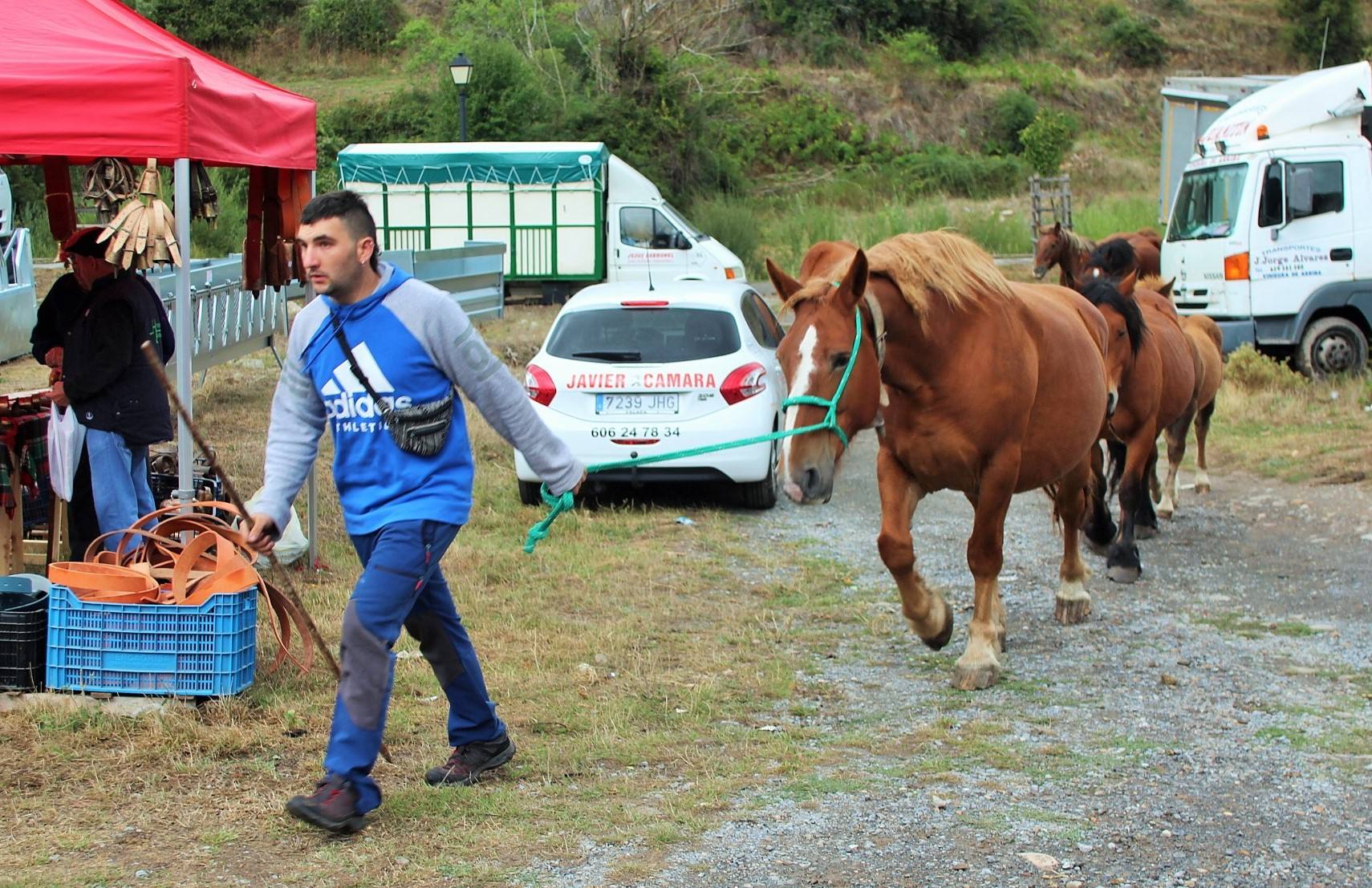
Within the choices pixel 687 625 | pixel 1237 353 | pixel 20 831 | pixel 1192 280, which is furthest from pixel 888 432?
pixel 1192 280

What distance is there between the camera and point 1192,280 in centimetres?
1741

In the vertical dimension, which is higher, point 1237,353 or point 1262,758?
point 1237,353

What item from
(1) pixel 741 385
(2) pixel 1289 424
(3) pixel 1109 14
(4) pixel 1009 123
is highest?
(3) pixel 1109 14

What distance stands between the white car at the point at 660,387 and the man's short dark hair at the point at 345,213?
522 cm

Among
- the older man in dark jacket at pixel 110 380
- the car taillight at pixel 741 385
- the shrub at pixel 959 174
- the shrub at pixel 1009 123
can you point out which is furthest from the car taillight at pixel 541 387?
the shrub at pixel 1009 123

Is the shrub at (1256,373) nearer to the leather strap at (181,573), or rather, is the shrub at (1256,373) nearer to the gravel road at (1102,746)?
the gravel road at (1102,746)

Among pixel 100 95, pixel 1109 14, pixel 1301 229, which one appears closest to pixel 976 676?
pixel 100 95

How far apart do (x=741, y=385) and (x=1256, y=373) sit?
857cm

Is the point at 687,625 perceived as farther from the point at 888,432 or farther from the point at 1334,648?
the point at 1334,648

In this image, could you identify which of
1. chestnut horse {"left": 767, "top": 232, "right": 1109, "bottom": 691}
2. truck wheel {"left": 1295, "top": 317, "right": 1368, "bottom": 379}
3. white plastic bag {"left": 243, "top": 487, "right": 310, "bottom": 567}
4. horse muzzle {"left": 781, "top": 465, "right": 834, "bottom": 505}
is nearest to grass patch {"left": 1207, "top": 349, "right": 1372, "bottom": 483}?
truck wheel {"left": 1295, "top": 317, "right": 1368, "bottom": 379}

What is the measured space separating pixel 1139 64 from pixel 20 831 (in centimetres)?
5990

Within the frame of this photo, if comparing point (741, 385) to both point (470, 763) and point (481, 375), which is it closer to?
point (470, 763)

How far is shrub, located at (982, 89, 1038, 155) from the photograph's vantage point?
49875 millimetres

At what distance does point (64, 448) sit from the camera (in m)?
6.79
